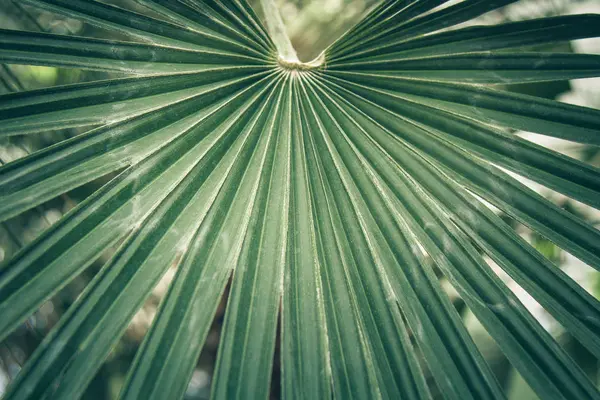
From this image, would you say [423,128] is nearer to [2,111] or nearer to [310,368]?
[310,368]

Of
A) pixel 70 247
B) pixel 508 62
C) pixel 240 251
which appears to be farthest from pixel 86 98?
pixel 508 62

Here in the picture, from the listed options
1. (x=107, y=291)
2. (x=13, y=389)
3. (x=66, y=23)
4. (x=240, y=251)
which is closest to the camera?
(x=13, y=389)

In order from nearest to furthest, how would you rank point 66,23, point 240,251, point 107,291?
point 107,291 < point 240,251 < point 66,23

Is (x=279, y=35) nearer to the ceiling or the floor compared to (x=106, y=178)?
nearer to the ceiling

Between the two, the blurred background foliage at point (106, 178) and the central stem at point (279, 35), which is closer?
the central stem at point (279, 35)

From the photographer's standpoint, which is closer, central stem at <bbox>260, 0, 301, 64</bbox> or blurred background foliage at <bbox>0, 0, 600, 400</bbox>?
central stem at <bbox>260, 0, 301, 64</bbox>

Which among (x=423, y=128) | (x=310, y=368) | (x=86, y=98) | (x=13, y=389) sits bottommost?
(x=310, y=368)

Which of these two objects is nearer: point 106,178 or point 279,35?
point 279,35

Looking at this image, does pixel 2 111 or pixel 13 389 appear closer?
pixel 13 389
